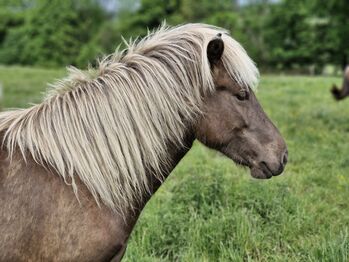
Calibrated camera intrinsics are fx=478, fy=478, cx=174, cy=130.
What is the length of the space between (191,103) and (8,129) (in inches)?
39.5

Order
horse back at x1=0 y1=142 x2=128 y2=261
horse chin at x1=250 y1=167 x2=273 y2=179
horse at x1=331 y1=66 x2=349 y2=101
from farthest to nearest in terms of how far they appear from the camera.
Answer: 1. horse at x1=331 y1=66 x2=349 y2=101
2. horse chin at x1=250 y1=167 x2=273 y2=179
3. horse back at x1=0 y1=142 x2=128 y2=261

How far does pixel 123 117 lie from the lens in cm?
260

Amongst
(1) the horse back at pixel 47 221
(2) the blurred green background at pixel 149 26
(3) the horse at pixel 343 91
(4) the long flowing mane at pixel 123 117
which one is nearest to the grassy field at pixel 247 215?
(4) the long flowing mane at pixel 123 117

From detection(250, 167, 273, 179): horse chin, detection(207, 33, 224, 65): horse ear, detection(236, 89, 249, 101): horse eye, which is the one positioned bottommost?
detection(250, 167, 273, 179): horse chin

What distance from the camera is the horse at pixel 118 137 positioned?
2398mm

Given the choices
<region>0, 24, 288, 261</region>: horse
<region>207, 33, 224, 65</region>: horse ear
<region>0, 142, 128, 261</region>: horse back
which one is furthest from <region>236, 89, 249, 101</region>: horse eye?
<region>0, 142, 128, 261</region>: horse back

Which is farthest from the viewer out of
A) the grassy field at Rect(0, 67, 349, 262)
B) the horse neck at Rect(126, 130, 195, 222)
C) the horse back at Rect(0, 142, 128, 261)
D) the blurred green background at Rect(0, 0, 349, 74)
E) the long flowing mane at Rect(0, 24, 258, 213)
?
the blurred green background at Rect(0, 0, 349, 74)

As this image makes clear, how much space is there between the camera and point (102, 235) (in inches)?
95.3

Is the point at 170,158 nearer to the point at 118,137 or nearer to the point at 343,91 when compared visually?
the point at 118,137

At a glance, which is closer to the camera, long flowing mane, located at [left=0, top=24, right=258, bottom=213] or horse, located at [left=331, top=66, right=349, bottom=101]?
long flowing mane, located at [left=0, top=24, right=258, bottom=213]

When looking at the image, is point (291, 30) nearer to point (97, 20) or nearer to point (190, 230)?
point (97, 20)

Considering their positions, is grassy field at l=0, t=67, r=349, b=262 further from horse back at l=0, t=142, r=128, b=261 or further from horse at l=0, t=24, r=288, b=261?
horse back at l=0, t=142, r=128, b=261

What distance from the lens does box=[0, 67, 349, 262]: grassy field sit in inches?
154

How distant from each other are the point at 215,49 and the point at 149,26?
146 feet
